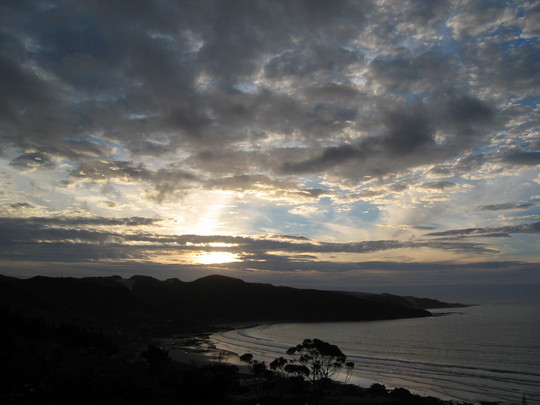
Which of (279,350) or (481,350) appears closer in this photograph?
(481,350)

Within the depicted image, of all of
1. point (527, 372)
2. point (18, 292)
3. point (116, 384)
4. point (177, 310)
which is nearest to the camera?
point (116, 384)

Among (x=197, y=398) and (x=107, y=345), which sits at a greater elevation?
(x=197, y=398)

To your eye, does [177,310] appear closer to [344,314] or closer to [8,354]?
[344,314]

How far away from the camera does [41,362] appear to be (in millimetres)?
36406

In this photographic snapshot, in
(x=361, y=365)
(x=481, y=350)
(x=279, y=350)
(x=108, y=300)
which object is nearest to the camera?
(x=361, y=365)

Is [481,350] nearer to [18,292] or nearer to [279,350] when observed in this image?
[279,350]

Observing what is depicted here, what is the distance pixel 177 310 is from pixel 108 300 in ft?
115

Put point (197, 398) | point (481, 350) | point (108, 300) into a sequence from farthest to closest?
1. point (108, 300)
2. point (481, 350)
3. point (197, 398)

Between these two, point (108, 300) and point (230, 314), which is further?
point (230, 314)

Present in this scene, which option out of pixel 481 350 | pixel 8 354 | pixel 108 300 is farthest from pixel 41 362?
pixel 108 300

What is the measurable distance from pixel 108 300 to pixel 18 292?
66093 mm

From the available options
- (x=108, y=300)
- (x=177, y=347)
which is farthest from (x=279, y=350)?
(x=108, y=300)

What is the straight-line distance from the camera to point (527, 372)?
56.5 m

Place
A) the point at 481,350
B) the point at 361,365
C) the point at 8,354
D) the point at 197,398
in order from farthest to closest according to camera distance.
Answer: the point at 481,350
the point at 361,365
the point at 8,354
the point at 197,398
